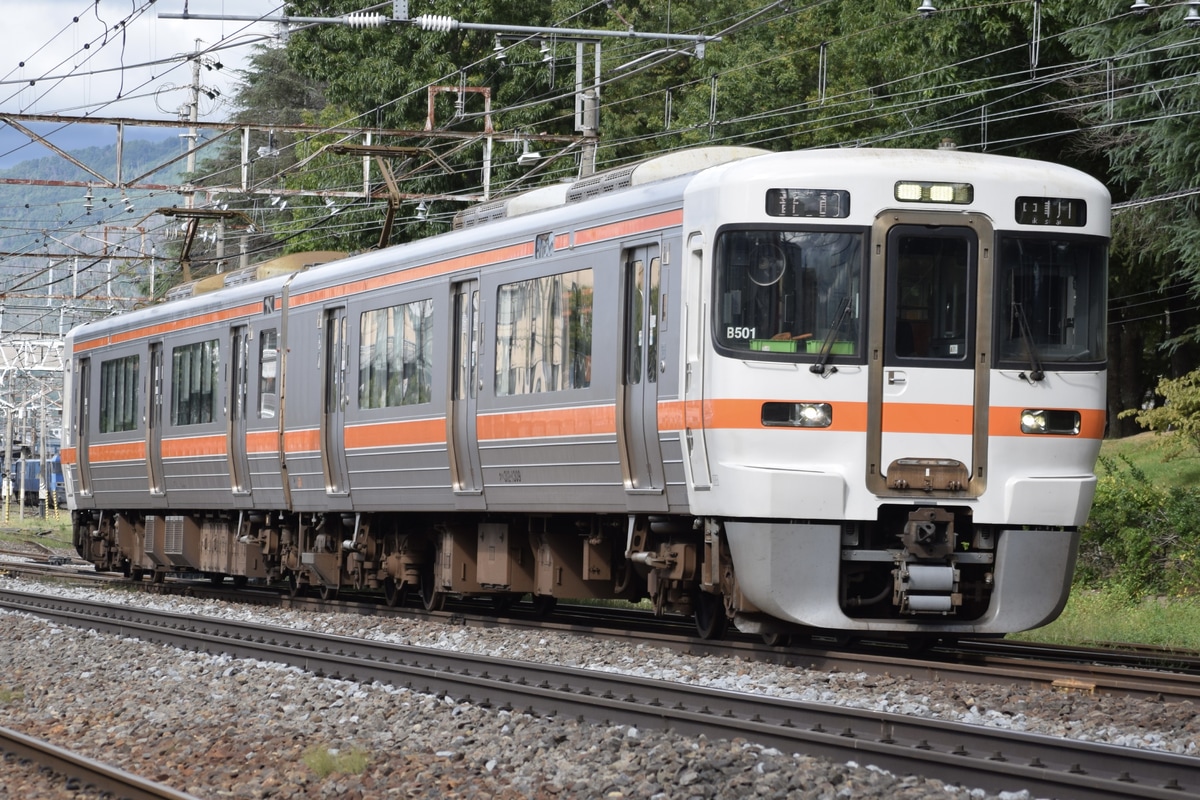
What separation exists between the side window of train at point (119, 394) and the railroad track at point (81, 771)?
12475 millimetres

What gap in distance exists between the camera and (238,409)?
1856 centimetres

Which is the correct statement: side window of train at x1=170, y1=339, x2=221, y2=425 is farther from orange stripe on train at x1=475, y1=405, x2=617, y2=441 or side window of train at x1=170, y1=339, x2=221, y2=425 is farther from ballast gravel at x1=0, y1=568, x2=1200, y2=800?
ballast gravel at x1=0, y1=568, x2=1200, y2=800

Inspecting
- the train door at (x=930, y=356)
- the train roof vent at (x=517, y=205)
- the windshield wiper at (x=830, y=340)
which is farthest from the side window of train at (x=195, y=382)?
the train door at (x=930, y=356)

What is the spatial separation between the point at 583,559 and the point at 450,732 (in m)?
4.86

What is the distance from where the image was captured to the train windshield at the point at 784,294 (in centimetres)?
1079

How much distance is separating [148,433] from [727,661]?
11.5 m

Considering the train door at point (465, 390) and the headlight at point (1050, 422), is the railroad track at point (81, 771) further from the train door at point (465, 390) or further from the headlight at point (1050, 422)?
the headlight at point (1050, 422)

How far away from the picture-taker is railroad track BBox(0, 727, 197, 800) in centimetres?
729

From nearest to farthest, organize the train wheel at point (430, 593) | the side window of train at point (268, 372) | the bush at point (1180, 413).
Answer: the train wheel at point (430, 593) < the side window of train at point (268, 372) < the bush at point (1180, 413)

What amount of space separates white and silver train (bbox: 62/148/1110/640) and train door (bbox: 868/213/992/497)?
1 centimetres

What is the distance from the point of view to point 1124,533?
18906 mm

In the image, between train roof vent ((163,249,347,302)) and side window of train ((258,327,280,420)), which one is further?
train roof vent ((163,249,347,302))

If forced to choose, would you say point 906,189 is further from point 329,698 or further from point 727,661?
point 329,698

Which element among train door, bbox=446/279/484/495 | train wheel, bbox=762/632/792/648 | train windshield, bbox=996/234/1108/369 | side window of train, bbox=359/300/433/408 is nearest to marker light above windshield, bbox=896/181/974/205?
train windshield, bbox=996/234/1108/369
